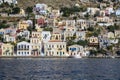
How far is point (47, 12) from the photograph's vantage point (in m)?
160

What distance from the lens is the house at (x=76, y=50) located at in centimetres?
12425

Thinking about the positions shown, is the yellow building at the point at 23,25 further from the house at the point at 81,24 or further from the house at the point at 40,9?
the house at the point at 40,9

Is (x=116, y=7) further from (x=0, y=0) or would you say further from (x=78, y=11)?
(x=0, y=0)

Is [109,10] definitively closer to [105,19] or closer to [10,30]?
[105,19]

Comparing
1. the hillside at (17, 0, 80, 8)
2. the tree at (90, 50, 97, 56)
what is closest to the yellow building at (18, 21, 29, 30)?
the tree at (90, 50, 97, 56)

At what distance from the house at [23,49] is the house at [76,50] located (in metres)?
7.27

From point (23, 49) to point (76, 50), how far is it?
9515mm

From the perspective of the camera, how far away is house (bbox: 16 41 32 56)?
405 ft

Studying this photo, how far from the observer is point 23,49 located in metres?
124

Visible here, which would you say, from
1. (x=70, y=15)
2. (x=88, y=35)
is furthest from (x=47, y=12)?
(x=88, y=35)

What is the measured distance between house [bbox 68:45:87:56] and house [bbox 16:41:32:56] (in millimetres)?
7272

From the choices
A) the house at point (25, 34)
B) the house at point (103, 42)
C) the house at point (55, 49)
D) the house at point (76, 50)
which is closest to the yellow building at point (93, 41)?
the house at point (103, 42)

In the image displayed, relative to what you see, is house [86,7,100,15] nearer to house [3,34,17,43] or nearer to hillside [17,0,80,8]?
hillside [17,0,80,8]

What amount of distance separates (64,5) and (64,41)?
42.3 metres
